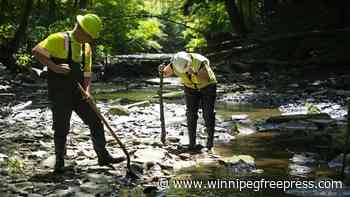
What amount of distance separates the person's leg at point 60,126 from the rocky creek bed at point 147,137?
0.20m

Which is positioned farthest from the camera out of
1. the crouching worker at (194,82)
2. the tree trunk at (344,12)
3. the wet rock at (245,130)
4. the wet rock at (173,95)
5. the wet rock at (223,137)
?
the tree trunk at (344,12)

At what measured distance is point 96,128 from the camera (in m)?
8.05

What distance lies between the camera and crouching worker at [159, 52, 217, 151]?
9.27m

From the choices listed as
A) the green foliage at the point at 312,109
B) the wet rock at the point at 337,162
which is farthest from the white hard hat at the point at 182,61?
the green foliage at the point at 312,109

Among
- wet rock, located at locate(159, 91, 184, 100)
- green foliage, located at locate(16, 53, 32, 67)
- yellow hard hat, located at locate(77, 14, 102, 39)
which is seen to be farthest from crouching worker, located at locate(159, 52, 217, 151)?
green foliage, located at locate(16, 53, 32, 67)

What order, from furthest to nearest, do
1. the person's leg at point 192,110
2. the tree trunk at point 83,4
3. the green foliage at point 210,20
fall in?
the green foliage at point 210,20 → the tree trunk at point 83,4 → the person's leg at point 192,110

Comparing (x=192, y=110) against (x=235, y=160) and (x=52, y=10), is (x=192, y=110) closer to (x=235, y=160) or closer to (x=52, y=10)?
(x=235, y=160)

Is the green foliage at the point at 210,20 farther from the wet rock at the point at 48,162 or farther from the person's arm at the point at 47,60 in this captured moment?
the person's arm at the point at 47,60

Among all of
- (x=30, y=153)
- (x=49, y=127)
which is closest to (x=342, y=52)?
(x=49, y=127)

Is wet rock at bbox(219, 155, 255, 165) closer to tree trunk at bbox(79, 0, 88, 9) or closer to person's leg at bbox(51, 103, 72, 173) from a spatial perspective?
person's leg at bbox(51, 103, 72, 173)

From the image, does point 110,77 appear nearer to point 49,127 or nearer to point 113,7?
point 49,127

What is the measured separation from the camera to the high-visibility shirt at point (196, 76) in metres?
9.34

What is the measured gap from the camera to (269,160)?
9.32 meters

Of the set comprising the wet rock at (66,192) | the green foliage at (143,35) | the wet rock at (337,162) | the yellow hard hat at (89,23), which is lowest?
the green foliage at (143,35)
